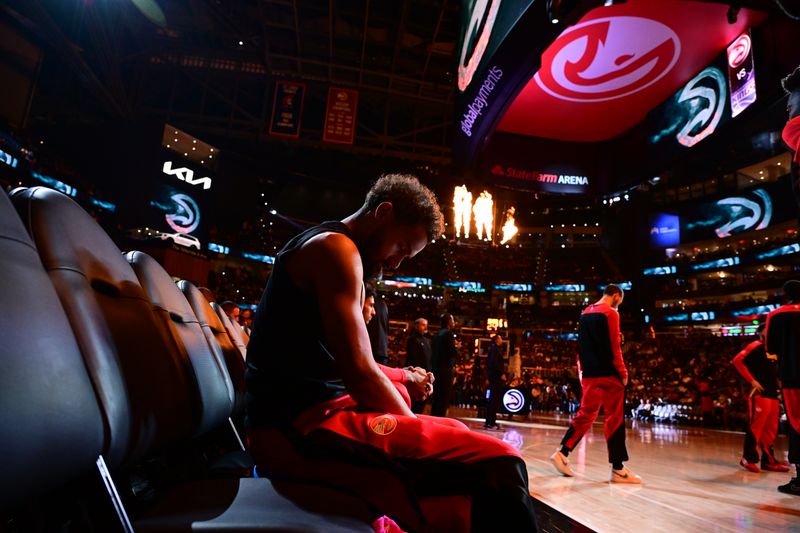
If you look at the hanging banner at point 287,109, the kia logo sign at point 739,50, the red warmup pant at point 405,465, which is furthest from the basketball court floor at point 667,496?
the hanging banner at point 287,109

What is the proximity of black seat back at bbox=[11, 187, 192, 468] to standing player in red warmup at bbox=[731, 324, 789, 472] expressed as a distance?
6.15 metres

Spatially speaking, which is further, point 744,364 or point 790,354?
point 744,364

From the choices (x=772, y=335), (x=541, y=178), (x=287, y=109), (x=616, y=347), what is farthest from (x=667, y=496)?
(x=287, y=109)

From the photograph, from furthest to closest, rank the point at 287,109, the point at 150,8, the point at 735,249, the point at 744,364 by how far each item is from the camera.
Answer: the point at 735,249
the point at 287,109
the point at 150,8
the point at 744,364

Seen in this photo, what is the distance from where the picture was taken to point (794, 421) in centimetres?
395

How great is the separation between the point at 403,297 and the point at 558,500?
28.7 metres

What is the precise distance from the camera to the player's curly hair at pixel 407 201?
1479mm

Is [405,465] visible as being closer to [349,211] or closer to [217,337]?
[217,337]

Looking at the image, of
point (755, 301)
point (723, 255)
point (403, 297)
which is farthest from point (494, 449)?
point (723, 255)

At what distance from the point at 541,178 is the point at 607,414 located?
3.13m

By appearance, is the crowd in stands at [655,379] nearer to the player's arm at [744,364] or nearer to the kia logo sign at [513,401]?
the kia logo sign at [513,401]

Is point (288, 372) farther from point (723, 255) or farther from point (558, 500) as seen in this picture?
point (723, 255)

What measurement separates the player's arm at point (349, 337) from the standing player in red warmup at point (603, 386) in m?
3.64

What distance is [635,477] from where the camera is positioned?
4.05 m
